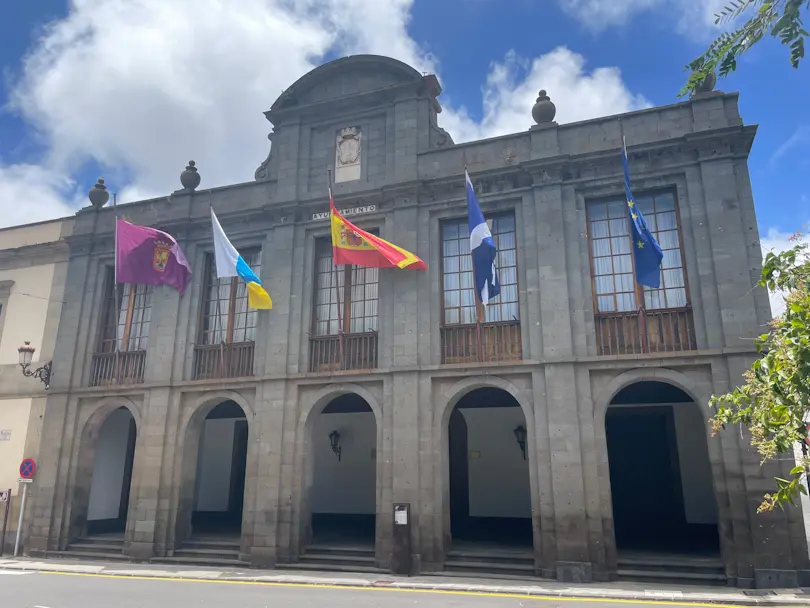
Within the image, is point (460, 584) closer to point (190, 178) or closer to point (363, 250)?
point (363, 250)

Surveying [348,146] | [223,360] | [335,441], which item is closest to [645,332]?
[348,146]

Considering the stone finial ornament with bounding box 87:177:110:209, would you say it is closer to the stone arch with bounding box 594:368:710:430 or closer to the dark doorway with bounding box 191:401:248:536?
the dark doorway with bounding box 191:401:248:536

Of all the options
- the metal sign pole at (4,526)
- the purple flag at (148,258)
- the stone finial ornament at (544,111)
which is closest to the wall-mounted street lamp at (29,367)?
the metal sign pole at (4,526)

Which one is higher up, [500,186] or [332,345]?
[500,186]


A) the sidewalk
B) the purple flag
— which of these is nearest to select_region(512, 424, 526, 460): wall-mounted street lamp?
the sidewalk

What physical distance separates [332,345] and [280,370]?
1.49m

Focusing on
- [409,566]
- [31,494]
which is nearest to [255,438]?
[409,566]

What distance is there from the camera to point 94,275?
19094 millimetres

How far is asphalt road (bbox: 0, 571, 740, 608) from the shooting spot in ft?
33.4

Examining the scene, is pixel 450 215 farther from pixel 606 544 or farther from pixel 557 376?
pixel 606 544

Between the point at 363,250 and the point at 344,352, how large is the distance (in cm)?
268

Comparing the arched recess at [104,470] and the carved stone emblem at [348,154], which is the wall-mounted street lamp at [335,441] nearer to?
the arched recess at [104,470]

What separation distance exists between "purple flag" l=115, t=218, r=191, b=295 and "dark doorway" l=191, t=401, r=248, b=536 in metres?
→ 4.78

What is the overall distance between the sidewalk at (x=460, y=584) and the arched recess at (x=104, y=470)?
188cm
